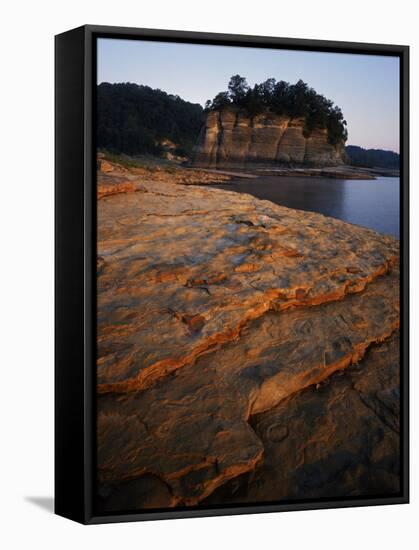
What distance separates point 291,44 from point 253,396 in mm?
1873

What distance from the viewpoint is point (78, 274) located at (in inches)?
190

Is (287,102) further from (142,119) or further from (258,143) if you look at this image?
(142,119)

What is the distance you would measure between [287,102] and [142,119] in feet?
2.72

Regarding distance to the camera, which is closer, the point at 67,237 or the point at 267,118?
the point at 67,237

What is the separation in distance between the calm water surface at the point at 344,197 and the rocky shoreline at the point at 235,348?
0.07 m

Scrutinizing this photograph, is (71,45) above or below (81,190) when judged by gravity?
above

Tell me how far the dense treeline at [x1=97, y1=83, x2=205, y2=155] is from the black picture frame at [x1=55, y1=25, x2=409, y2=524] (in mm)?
93

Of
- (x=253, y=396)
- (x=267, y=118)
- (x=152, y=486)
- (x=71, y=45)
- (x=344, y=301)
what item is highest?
(x=71, y=45)

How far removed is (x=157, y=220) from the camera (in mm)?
5113

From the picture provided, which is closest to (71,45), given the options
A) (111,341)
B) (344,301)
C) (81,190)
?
(81,190)

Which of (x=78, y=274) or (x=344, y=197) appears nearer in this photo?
(x=78, y=274)

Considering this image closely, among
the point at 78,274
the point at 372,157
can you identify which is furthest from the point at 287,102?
the point at 78,274

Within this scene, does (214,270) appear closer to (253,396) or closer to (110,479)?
(253,396)

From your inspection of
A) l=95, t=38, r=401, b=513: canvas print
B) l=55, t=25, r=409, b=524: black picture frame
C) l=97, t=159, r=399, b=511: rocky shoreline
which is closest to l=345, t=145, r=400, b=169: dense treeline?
l=95, t=38, r=401, b=513: canvas print
